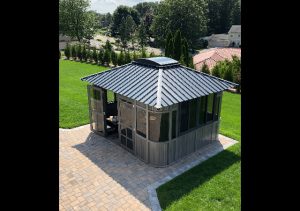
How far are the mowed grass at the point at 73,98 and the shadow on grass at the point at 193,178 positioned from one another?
7.46 metres

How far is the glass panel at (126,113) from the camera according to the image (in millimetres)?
11059

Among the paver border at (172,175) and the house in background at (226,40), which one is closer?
the paver border at (172,175)

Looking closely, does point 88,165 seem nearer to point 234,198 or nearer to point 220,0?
point 234,198

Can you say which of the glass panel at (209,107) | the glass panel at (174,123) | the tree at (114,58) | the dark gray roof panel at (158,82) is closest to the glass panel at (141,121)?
the dark gray roof panel at (158,82)

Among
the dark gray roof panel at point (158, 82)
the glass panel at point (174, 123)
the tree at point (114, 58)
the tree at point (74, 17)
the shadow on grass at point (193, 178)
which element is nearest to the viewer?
the shadow on grass at point (193, 178)

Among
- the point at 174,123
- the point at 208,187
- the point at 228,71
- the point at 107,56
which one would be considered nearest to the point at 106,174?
the point at 174,123

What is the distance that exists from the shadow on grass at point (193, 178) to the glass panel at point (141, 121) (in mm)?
2294

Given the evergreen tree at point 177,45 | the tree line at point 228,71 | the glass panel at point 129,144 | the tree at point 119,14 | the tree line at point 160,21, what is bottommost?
the glass panel at point 129,144

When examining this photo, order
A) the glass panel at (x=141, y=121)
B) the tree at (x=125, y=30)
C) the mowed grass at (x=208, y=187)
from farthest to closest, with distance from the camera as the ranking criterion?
1. the tree at (x=125, y=30)
2. the glass panel at (x=141, y=121)
3. the mowed grass at (x=208, y=187)

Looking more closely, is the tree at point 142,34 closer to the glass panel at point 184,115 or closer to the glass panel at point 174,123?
the glass panel at point 184,115

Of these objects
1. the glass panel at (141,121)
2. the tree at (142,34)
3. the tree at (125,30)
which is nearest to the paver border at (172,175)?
the glass panel at (141,121)

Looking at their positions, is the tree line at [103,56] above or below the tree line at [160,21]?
below

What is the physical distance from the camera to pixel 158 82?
1039 cm
